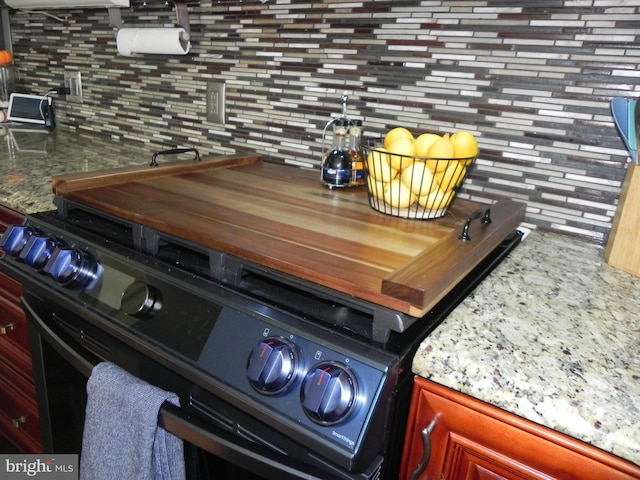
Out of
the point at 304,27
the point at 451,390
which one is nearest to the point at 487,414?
the point at 451,390

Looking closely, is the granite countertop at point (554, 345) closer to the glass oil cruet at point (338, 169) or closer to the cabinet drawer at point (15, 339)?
the glass oil cruet at point (338, 169)

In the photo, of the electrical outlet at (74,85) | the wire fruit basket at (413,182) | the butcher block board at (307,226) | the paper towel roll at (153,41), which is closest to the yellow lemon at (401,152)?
the wire fruit basket at (413,182)

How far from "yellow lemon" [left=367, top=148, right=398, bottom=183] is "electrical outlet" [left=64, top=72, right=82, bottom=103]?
1.62 metres

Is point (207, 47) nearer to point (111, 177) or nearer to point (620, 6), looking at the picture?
point (111, 177)

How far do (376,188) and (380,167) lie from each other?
5cm

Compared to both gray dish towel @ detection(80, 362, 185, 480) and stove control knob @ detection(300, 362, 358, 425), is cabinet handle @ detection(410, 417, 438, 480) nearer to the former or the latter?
stove control knob @ detection(300, 362, 358, 425)

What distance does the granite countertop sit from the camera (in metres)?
0.50

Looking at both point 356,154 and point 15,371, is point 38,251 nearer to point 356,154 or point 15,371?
point 15,371

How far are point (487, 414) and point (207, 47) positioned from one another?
1.39 m

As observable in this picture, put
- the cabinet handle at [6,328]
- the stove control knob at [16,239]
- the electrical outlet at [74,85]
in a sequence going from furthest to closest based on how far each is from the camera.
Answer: the electrical outlet at [74,85] → the cabinet handle at [6,328] → the stove control knob at [16,239]

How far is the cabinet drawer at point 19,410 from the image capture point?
1230 mm

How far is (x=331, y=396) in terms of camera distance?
0.55 meters

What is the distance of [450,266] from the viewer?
66 centimetres

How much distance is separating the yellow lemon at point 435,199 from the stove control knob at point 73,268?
617 millimetres
